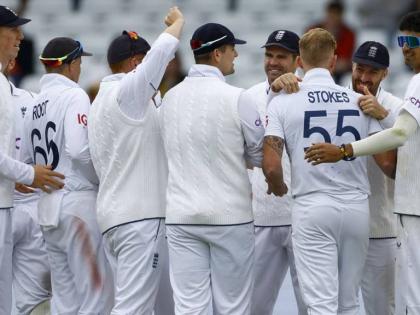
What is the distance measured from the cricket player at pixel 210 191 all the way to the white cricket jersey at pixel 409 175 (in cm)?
87

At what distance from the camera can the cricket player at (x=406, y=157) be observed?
7332 mm

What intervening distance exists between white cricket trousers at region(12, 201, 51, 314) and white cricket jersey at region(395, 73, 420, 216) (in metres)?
2.64

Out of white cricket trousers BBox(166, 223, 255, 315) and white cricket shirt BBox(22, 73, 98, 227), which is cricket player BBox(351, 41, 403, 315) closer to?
white cricket trousers BBox(166, 223, 255, 315)

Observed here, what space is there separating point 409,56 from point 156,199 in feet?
5.95

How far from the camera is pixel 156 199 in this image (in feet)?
25.8

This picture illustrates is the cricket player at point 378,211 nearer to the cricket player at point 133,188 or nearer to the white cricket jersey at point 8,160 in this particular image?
the cricket player at point 133,188

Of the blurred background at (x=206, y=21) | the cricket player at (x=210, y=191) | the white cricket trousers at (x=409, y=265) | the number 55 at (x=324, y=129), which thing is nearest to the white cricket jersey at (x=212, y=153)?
the cricket player at (x=210, y=191)

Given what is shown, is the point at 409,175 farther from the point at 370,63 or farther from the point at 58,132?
the point at 58,132

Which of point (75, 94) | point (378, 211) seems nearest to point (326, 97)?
point (378, 211)

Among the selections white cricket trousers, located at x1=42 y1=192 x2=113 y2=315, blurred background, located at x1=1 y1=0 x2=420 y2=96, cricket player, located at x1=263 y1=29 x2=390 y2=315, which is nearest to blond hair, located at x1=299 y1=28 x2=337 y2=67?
cricket player, located at x1=263 y1=29 x2=390 y2=315

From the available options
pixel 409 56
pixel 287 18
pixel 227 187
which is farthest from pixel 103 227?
pixel 287 18

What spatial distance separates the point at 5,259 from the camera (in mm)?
7934

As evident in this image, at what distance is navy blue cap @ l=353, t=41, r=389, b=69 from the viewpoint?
796 centimetres

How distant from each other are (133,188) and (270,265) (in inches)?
45.7
